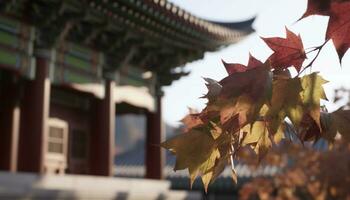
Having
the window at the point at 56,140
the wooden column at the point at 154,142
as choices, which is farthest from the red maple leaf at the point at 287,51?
the wooden column at the point at 154,142

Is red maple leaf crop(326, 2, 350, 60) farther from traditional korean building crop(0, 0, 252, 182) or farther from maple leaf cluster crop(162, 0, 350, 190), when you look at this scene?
traditional korean building crop(0, 0, 252, 182)

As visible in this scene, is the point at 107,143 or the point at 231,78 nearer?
the point at 231,78

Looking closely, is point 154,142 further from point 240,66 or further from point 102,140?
point 240,66

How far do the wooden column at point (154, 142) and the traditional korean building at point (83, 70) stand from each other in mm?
23

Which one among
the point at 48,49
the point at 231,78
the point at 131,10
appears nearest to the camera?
the point at 231,78

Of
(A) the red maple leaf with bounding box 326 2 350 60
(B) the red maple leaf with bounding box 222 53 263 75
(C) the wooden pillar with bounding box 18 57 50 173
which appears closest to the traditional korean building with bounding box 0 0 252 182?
(C) the wooden pillar with bounding box 18 57 50 173

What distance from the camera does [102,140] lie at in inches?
362

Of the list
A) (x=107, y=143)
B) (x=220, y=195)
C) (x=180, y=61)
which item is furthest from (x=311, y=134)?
(x=220, y=195)

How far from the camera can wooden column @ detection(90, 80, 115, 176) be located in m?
9.19

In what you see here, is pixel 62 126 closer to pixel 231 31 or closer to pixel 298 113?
pixel 231 31

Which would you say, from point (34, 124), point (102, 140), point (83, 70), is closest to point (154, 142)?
point (102, 140)

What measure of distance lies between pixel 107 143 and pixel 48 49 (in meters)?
2.21

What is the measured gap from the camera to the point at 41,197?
276 inches

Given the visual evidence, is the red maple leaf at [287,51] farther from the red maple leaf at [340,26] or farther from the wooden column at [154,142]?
the wooden column at [154,142]
